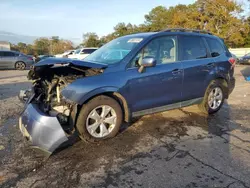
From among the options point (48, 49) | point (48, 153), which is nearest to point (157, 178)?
point (48, 153)

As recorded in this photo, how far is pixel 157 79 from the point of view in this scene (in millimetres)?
4449

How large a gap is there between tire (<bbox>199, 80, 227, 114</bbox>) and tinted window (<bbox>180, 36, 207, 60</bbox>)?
0.75 meters

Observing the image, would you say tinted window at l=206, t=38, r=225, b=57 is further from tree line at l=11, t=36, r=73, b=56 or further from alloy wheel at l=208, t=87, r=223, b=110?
tree line at l=11, t=36, r=73, b=56

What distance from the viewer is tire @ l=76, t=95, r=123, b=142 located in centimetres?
381

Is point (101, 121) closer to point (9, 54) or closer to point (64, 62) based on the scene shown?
point (64, 62)

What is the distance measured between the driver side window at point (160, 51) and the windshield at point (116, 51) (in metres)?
0.21

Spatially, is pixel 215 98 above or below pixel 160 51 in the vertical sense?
below

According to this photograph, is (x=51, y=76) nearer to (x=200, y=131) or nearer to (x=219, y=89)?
(x=200, y=131)

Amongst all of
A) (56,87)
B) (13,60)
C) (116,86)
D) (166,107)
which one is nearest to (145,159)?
(116,86)

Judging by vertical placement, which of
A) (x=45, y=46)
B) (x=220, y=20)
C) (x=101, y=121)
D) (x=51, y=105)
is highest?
(x=220, y=20)

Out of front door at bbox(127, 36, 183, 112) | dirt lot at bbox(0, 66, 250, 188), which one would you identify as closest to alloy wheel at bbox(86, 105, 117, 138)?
dirt lot at bbox(0, 66, 250, 188)

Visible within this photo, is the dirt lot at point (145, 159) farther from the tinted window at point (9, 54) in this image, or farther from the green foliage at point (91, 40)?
the green foliage at point (91, 40)

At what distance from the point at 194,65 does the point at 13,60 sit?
16869 millimetres

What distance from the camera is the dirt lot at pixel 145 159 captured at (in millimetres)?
2947
